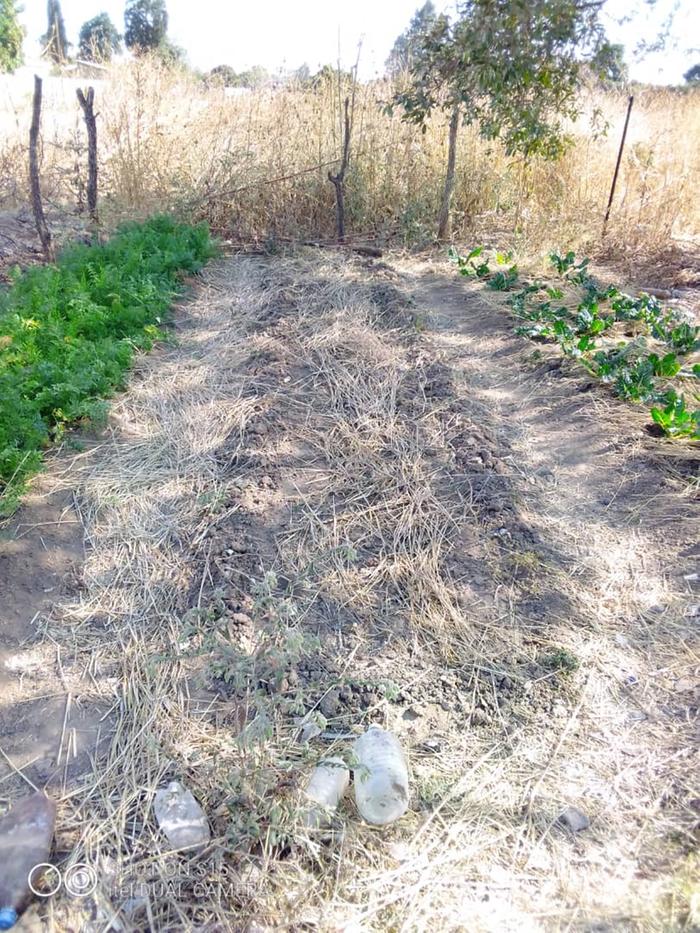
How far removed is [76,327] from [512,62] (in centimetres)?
381

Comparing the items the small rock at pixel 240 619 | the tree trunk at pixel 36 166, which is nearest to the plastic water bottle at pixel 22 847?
the small rock at pixel 240 619

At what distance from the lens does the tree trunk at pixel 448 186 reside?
22.6 feet

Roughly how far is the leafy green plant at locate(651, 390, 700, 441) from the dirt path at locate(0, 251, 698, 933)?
139mm

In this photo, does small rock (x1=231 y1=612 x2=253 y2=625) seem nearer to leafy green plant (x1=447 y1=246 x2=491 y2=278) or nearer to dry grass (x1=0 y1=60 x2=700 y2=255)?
leafy green plant (x1=447 y1=246 x2=491 y2=278)

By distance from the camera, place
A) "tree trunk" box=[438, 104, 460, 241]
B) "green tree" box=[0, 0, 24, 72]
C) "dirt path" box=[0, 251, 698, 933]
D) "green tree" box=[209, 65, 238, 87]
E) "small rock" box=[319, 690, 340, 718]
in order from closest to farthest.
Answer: "dirt path" box=[0, 251, 698, 933] < "small rock" box=[319, 690, 340, 718] < "tree trunk" box=[438, 104, 460, 241] < "green tree" box=[209, 65, 238, 87] < "green tree" box=[0, 0, 24, 72]

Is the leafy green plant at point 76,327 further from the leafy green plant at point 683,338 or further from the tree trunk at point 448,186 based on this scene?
the leafy green plant at point 683,338

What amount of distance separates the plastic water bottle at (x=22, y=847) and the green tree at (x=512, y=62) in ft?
16.3

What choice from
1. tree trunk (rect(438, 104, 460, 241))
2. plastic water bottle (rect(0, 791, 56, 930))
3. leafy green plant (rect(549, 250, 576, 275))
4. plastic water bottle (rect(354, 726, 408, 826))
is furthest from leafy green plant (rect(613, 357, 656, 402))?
tree trunk (rect(438, 104, 460, 241))

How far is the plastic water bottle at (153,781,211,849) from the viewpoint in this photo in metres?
1.68

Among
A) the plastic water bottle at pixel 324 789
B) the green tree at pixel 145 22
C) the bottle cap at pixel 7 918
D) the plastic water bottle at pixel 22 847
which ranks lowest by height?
the bottle cap at pixel 7 918

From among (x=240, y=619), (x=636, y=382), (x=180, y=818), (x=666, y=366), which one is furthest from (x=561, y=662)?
(x=666, y=366)

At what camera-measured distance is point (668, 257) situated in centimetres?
661

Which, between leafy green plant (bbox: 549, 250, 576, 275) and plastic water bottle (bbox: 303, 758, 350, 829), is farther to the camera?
leafy green plant (bbox: 549, 250, 576, 275)

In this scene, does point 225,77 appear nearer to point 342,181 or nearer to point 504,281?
point 342,181
